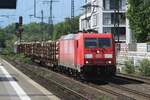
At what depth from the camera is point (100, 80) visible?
30.4 meters

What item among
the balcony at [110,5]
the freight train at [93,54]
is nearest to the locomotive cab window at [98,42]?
the freight train at [93,54]

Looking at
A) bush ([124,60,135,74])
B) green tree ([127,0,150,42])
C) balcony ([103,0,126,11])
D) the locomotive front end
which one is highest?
balcony ([103,0,126,11])

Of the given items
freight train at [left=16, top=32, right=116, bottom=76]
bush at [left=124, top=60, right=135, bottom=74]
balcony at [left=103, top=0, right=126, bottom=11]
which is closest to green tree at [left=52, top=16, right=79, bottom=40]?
balcony at [left=103, top=0, right=126, bottom=11]

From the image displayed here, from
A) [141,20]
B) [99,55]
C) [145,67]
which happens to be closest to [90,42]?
[99,55]

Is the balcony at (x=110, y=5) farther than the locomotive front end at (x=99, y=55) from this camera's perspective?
Yes

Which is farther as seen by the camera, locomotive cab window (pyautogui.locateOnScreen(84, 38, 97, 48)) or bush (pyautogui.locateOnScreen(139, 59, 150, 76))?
bush (pyautogui.locateOnScreen(139, 59, 150, 76))

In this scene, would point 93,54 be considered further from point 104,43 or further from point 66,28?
point 66,28

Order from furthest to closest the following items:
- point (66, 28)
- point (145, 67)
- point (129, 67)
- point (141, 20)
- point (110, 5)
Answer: point (66, 28), point (110, 5), point (141, 20), point (129, 67), point (145, 67)

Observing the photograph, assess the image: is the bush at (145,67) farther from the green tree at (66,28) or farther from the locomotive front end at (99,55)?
the green tree at (66,28)

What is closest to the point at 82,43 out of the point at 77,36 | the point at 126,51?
the point at 77,36

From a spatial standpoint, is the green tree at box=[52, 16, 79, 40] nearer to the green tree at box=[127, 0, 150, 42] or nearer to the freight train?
the green tree at box=[127, 0, 150, 42]

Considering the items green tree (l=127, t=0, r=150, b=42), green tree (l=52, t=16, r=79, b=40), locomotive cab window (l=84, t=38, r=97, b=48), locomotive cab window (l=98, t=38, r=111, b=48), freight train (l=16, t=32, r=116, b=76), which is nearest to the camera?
freight train (l=16, t=32, r=116, b=76)

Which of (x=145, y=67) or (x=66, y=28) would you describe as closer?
(x=145, y=67)

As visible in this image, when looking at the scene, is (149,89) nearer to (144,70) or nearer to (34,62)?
(144,70)
